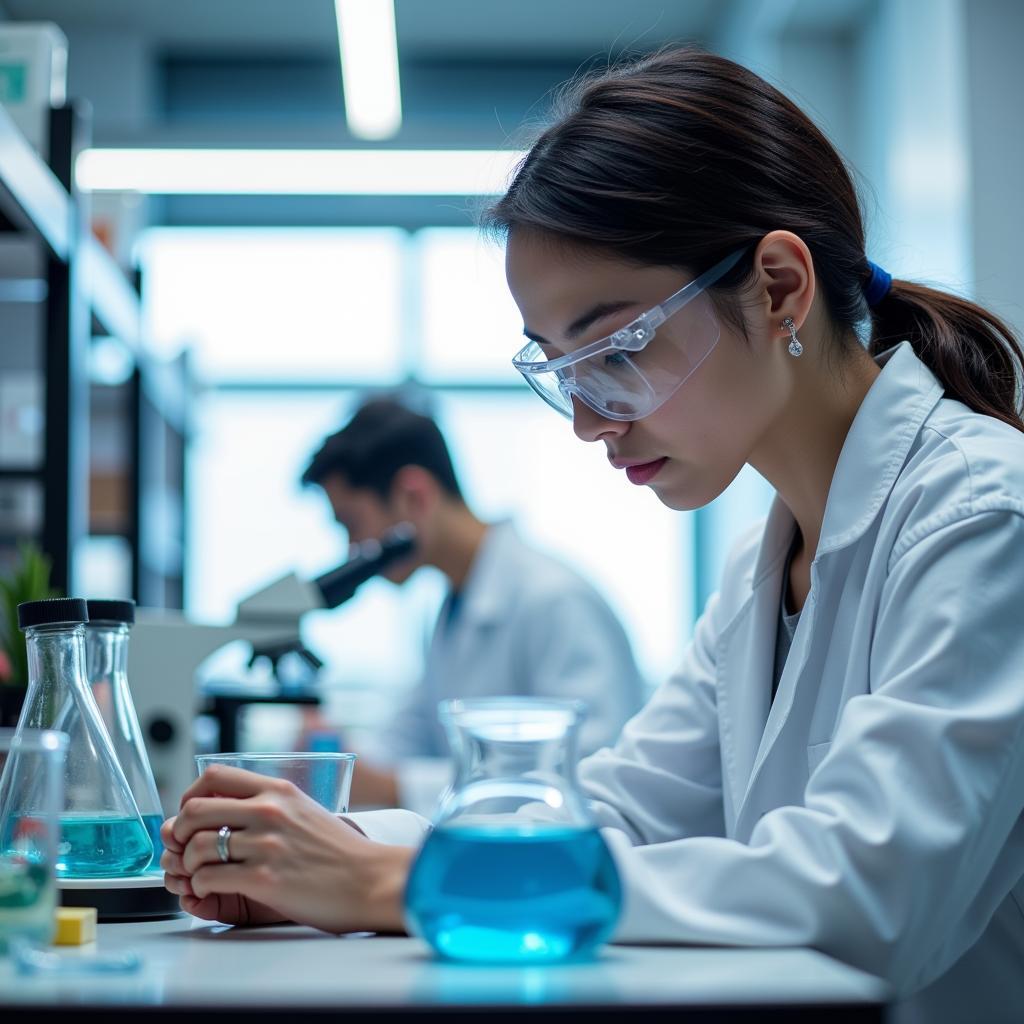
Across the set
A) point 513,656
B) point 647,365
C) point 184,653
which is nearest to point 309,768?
point 647,365

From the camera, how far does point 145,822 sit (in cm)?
119

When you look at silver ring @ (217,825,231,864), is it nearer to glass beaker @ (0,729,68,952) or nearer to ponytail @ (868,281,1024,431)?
glass beaker @ (0,729,68,952)

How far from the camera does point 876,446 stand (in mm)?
1257

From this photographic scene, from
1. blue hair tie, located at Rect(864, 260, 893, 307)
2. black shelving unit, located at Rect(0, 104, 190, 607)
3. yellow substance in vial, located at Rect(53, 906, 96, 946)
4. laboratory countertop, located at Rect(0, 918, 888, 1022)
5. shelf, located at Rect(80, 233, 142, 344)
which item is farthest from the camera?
shelf, located at Rect(80, 233, 142, 344)

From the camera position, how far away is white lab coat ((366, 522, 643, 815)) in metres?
3.06

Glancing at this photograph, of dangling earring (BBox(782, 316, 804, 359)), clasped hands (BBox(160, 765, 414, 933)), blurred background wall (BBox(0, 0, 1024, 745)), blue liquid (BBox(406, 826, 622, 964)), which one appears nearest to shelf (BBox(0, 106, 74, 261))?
dangling earring (BBox(782, 316, 804, 359))

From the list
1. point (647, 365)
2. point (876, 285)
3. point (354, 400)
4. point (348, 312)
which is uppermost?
point (348, 312)

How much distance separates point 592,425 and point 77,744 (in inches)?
22.6

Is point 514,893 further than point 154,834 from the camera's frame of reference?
No

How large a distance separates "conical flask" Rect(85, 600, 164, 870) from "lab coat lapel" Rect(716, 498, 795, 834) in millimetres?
591

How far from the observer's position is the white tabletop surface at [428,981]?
A: 26.4 inches

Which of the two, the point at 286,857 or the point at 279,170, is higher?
the point at 279,170

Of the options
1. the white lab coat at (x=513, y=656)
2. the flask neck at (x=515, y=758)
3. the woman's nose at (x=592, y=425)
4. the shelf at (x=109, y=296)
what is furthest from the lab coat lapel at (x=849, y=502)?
the shelf at (x=109, y=296)

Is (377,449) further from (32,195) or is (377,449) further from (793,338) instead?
(793,338)
